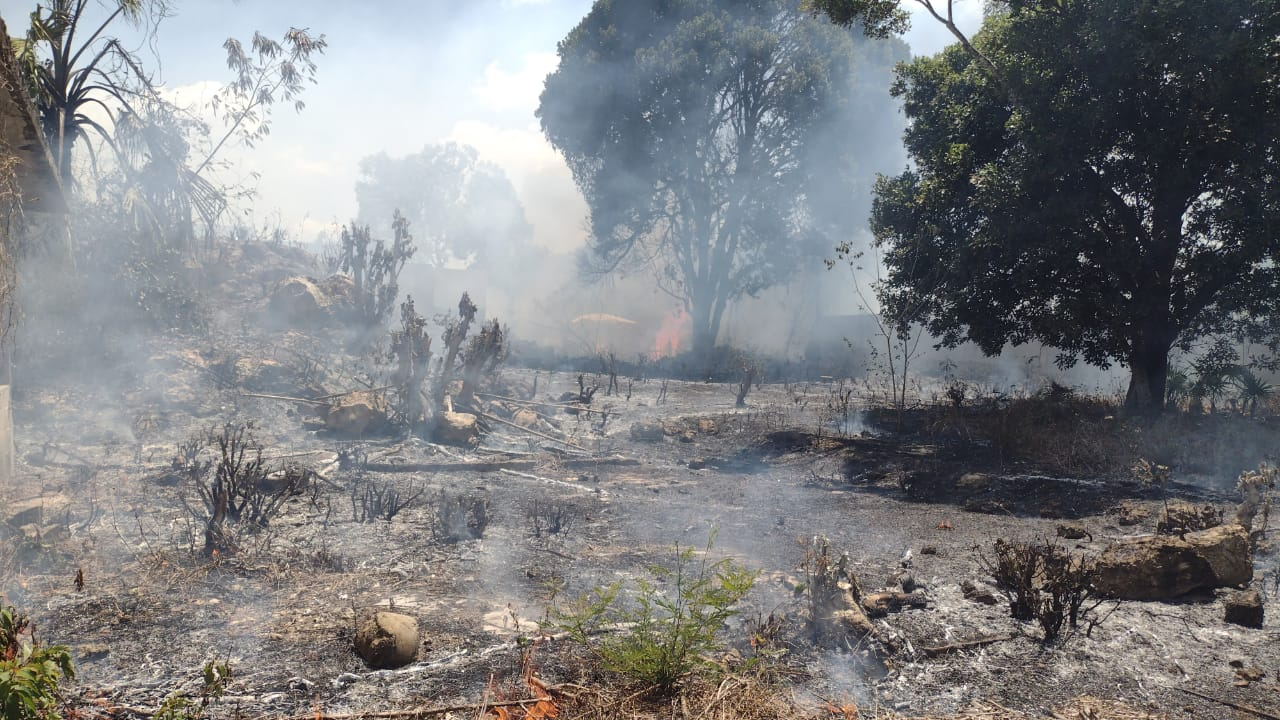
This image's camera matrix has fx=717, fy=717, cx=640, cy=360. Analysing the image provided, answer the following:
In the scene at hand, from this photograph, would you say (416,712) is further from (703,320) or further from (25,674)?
(703,320)

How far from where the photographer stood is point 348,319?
1823 cm

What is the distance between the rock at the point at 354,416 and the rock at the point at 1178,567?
9.66 meters

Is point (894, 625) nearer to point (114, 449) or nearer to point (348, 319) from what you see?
point (114, 449)

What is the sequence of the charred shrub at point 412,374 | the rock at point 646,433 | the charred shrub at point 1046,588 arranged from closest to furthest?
1. the charred shrub at point 1046,588
2. the charred shrub at point 412,374
3. the rock at point 646,433

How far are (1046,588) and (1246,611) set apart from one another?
1153mm

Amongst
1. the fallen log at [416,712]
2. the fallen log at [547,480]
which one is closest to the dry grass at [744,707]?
the fallen log at [416,712]

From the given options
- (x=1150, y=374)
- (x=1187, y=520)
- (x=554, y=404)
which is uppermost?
(x=1150, y=374)

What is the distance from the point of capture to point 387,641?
3.74 meters

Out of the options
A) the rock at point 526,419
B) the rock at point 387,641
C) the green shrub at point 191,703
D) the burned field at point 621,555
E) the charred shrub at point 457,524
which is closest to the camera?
the green shrub at point 191,703

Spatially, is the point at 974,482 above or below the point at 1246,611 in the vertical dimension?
above

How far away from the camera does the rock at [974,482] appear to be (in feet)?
27.8

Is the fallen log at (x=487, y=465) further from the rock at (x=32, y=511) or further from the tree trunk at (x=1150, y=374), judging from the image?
the tree trunk at (x=1150, y=374)

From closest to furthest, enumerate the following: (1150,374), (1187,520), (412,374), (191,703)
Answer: (191,703)
(1187,520)
(1150,374)
(412,374)

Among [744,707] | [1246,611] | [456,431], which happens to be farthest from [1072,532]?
[456,431]
